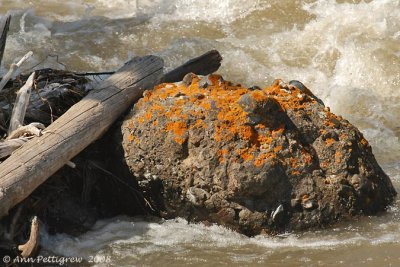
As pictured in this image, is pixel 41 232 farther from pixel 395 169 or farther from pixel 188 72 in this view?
pixel 395 169

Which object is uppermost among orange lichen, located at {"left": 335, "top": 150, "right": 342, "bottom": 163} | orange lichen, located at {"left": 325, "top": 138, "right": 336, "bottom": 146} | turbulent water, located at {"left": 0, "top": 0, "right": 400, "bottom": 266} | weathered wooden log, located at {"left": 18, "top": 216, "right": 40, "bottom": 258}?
orange lichen, located at {"left": 325, "top": 138, "right": 336, "bottom": 146}

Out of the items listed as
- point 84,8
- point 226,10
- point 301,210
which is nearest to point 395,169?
point 301,210

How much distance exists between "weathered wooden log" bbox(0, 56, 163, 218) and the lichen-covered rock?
0.20 metres

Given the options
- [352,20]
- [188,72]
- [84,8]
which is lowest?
[84,8]

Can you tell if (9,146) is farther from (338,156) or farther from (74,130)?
(338,156)

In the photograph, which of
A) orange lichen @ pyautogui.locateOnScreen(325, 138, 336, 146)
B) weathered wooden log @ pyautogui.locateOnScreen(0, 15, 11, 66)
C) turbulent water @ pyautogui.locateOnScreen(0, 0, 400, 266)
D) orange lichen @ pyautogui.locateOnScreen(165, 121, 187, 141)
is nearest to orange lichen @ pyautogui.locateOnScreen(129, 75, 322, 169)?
orange lichen @ pyautogui.locateOnScreen(165, 121, 187, 141)

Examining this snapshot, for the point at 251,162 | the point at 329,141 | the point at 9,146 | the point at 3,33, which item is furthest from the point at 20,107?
the point at 329,141

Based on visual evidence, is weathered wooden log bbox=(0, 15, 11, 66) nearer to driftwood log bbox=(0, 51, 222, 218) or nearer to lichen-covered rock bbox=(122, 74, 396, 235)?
driftwood log bbox=(0, 51, 222, 218)

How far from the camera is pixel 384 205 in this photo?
547 cm

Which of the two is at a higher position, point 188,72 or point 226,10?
point 188,72

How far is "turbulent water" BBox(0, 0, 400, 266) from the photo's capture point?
535 centimetres

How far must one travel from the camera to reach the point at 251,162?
5176mm

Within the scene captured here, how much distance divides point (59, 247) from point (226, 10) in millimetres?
5908

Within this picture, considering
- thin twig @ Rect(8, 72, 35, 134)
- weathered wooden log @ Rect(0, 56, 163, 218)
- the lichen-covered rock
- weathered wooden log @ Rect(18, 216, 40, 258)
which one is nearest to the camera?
weathered wooden log @ Rect(18, 216, 40, 258)
